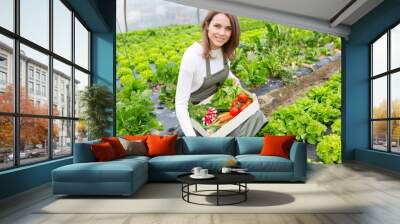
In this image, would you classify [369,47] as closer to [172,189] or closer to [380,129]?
[380,129]

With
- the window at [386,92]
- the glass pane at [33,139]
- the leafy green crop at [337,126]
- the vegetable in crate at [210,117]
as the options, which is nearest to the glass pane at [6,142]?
the glass pane at [33,139]

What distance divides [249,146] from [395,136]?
309cm

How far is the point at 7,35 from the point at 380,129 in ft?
23.9

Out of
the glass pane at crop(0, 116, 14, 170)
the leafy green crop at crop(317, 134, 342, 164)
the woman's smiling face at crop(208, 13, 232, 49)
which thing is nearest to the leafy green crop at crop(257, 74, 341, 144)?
the leafy green crop at crop(317, 134, 342, 164)

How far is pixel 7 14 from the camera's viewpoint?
4918 millimetres

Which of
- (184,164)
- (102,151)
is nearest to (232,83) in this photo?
(184,164)

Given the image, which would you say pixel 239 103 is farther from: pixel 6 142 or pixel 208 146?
pixel 6 142

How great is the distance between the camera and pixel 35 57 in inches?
227

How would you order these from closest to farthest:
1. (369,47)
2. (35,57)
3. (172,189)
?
(172,189) < (35,57) < (369,47)

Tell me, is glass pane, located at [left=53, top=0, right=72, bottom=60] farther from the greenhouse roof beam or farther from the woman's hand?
the greenhouse roof beam

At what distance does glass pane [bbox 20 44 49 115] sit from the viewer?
17.7 feet

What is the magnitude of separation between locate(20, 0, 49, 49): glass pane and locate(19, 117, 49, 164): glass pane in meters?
1.16

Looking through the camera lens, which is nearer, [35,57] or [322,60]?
[35,57]

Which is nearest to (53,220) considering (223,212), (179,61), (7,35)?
(223,212)
